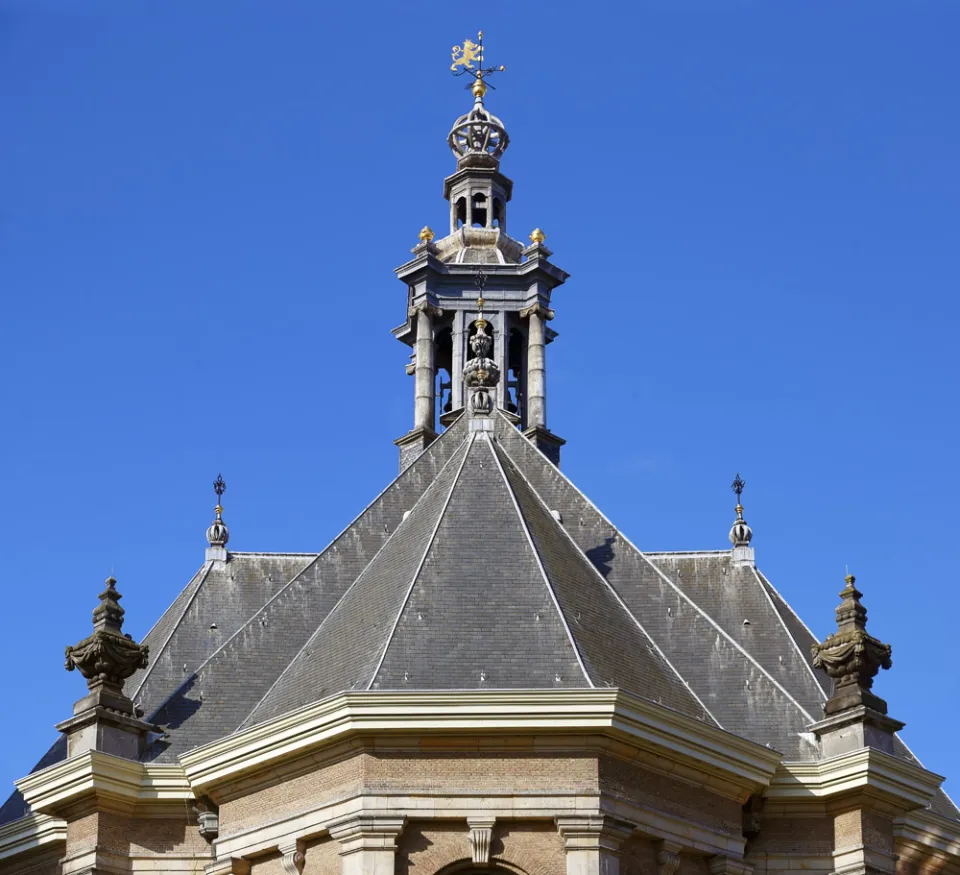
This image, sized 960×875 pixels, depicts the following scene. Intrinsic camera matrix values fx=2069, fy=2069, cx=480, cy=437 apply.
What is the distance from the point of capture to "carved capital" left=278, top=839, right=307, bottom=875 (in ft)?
99.9

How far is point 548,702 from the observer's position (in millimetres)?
29750

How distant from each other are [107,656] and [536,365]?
15.6m

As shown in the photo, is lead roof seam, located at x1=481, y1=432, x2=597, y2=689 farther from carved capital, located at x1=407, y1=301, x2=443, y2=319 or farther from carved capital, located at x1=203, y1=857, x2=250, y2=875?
carved capital, located at x1=407, y1=301, x2=443, y2=319

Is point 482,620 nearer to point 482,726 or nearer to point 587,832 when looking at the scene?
point 482,726

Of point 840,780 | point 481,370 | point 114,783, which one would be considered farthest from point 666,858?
point 481,370

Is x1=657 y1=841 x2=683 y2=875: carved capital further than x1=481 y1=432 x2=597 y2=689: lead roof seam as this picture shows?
No

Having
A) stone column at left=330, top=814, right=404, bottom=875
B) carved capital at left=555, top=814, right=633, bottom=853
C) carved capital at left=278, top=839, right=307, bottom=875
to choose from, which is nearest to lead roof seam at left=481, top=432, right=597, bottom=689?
carved capital at left=555, top=814, right=633, bottom=853

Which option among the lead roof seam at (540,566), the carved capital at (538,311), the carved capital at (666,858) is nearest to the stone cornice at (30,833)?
the lead roof seam at (540,566)

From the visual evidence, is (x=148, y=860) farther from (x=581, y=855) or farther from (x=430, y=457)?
(x=430, y=457)

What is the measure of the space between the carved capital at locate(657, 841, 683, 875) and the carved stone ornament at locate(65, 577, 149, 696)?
9404mm

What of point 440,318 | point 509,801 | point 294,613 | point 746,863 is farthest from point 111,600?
point 440,318

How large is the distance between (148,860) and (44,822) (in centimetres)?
317

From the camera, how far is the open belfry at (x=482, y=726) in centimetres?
2978

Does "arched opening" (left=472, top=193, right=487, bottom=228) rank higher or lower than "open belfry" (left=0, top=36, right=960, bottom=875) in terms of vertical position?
higher
